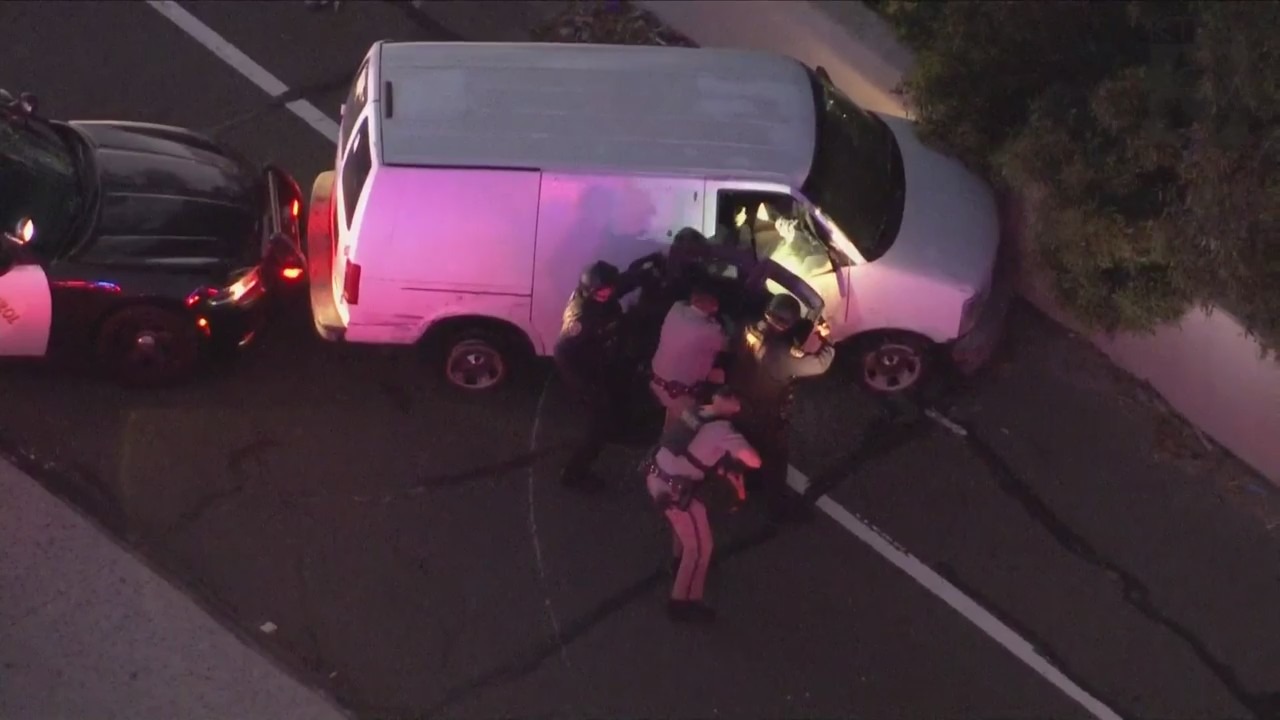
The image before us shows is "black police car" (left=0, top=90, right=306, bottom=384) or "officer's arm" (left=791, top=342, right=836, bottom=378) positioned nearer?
"officer's arm" (left=791, top=342, right=836, bottom=378)

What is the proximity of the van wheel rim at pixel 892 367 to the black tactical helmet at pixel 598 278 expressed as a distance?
219 centimetres

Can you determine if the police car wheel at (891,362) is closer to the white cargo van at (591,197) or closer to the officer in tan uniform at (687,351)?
the white cargo van at (591,197)

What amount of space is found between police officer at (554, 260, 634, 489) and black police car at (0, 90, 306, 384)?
224cm

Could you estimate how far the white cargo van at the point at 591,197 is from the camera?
7.08 metres

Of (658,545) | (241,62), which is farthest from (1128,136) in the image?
(241,62)

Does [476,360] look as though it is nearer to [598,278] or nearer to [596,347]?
[596,347]

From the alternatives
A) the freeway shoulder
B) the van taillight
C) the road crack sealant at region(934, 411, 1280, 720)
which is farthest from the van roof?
the freeway shoulder

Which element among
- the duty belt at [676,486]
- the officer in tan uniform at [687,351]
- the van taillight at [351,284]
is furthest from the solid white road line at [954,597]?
the van taillight at [351,284]

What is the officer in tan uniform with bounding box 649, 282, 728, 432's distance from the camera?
20.9ft

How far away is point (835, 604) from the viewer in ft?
23.9

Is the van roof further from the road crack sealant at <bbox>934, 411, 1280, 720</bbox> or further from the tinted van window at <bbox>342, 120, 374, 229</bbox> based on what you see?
the road crack sealant at <bbox>934, 411, 1280, 720</bbox>

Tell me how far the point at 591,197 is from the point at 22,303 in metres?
3.47

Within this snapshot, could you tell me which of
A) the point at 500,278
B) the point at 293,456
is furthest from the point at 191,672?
the point at 500,278

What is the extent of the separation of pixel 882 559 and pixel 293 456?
12.4 ft
